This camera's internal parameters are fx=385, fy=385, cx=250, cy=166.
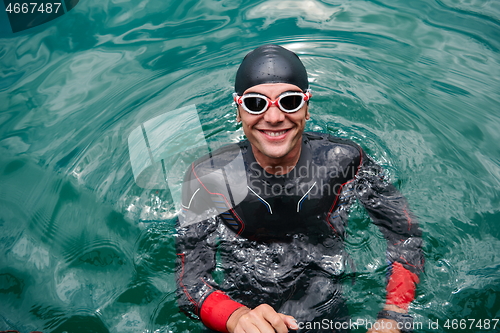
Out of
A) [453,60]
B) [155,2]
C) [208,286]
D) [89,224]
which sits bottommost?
[89,224]

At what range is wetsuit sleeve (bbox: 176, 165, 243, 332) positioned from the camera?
2375 millimetres

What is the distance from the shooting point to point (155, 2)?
5.62 meters

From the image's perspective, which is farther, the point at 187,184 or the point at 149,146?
the point at 149,146

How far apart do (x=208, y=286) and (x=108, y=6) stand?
4.68 m

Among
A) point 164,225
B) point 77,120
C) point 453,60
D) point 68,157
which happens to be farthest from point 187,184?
point 453,60

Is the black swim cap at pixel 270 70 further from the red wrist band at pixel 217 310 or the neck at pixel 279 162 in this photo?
the red wrist band at pixel 217 310

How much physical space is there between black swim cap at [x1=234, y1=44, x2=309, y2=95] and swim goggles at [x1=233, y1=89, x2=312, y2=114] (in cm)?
12

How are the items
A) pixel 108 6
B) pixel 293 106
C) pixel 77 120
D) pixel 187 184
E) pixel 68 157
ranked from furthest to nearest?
1. pixel 108 6
2. pixel 77 120
3. pixel 68 157
4. pixel 187 184
5. pixel 293 106

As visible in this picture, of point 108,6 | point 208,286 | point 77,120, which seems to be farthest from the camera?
point 108,6

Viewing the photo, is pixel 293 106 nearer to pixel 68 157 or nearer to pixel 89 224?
pixel 89 224

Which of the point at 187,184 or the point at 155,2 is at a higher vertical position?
the point at 155,2

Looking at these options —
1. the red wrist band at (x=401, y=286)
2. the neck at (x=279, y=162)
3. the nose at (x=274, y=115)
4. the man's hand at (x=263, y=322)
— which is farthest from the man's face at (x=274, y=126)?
the red wrist band at (x=401, y=286)

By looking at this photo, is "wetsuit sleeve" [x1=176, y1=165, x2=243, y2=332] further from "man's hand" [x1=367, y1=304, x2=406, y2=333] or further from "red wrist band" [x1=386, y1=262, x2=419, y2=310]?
"red wrist band" [x1=386, y1=262, x2=419, y2=310]

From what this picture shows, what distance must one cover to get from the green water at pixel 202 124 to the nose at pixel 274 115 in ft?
4.15
